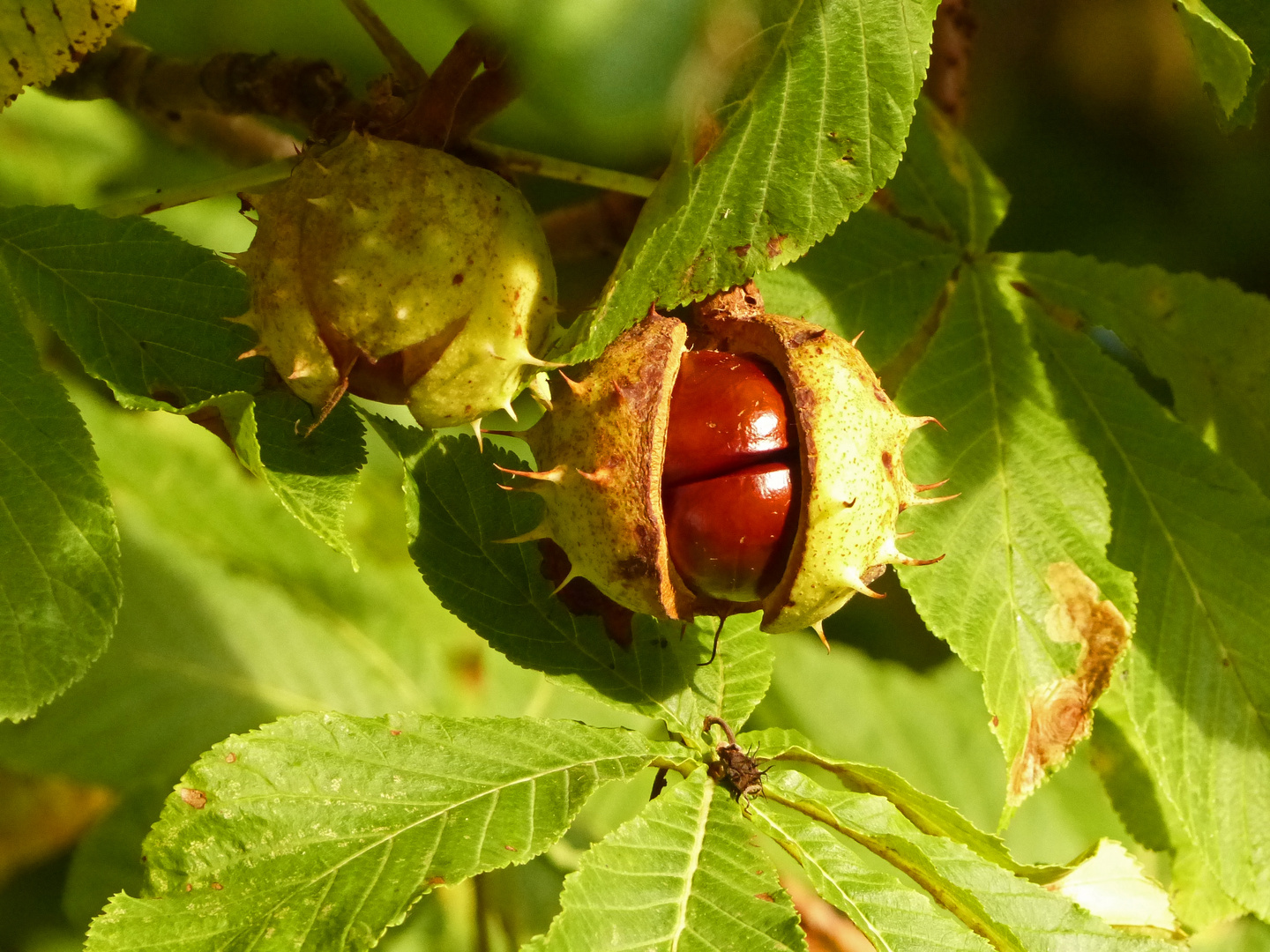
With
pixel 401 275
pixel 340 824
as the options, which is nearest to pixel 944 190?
pixel 401 275

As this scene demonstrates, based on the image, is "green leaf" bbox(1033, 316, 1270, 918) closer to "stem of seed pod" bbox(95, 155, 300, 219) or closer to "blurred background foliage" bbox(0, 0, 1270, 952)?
"blurred background foliage" bbox(0, 0, 1270, 952)

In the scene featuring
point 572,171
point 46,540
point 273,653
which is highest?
point 572,171

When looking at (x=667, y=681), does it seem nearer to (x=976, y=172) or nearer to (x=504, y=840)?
(x=504, y=840)

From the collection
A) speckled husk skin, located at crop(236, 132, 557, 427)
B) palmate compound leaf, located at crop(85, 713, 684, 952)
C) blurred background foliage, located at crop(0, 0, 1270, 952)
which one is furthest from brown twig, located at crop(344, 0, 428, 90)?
palmate compound leaf, located at crop(85, 713, 684, 952)

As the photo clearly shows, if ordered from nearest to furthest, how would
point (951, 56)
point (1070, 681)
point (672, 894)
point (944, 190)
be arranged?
point (672, 894)
point (1070, 681)
point (944, 190)
point (951, 56)

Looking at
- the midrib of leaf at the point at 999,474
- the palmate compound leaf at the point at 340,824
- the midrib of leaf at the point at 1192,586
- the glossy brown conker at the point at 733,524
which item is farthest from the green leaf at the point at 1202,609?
the palmate compound leaf at the point at 340,824

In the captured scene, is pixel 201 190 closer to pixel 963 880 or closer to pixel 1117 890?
pixel 963 880
